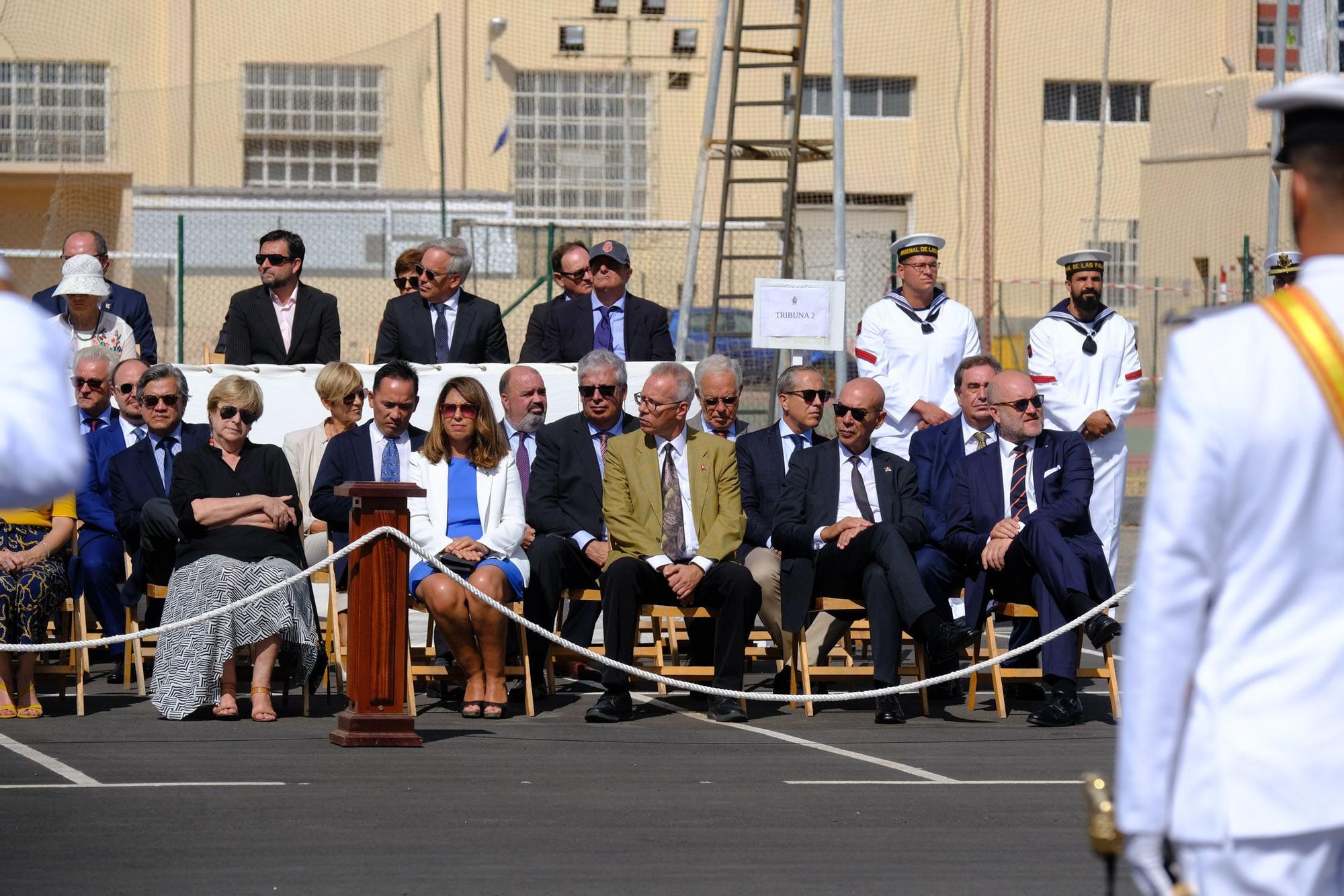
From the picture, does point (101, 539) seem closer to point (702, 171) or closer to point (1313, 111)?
point (1313, 111)

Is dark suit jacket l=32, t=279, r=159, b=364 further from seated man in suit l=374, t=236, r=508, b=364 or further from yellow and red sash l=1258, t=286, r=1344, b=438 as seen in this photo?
yellow and red sash l=1258, t=286, r=1344, b=438

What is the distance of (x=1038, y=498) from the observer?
370 inches

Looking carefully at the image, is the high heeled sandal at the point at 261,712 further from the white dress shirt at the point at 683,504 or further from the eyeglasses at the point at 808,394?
the eyeglasses at the point at 808,394

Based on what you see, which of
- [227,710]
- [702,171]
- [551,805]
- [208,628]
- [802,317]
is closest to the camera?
[551,805]

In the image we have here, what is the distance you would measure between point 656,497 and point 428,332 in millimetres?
2529

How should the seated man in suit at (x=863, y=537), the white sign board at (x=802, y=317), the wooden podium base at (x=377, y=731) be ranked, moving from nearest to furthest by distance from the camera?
the wooden podium base at (x=377, y=731)
the seated man in suit at (x=863, y=537)
the white sign board at (x=802, y=317)

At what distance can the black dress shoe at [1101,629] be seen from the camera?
8891mm

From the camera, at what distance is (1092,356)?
36.1ft

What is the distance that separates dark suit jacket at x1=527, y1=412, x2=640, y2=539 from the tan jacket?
251 mm

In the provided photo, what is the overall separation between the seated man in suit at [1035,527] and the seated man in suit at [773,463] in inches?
33.1

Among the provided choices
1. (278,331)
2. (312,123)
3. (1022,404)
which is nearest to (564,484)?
(1022,404)

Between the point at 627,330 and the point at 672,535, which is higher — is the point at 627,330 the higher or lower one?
the higher one

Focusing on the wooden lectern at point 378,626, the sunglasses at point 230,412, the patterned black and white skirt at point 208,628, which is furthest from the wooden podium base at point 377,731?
the sunglasses at point 230,412

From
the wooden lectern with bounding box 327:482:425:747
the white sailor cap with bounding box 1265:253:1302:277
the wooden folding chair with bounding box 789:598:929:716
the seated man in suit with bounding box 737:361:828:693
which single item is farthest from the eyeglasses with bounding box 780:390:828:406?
the white sailor cap with bounding box 1265:253:1302:277
